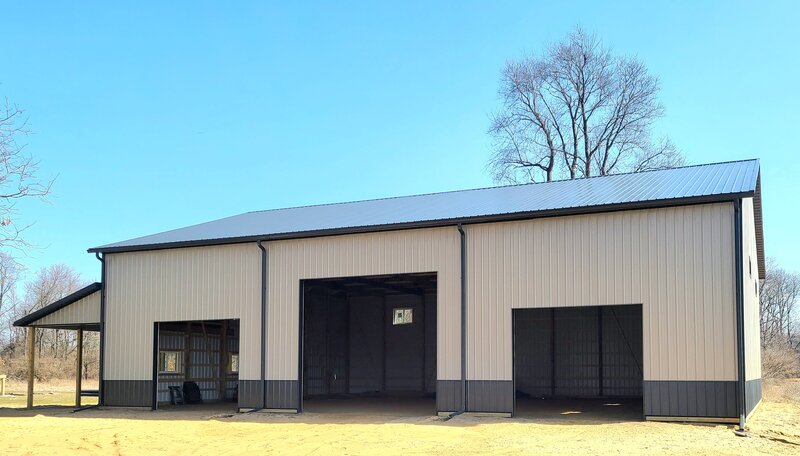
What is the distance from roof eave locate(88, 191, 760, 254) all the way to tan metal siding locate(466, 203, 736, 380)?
0.61 feet

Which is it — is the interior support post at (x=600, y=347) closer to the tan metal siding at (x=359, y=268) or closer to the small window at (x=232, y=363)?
the tan metal siding at (x=359, y=268)

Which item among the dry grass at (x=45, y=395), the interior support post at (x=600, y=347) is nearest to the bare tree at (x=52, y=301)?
the dry grass at (x=45, y=395)

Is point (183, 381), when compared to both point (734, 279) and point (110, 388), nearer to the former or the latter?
point (110, 388)

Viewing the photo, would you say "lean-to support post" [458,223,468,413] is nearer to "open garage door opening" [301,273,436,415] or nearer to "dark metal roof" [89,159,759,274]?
"dark metal roof" [89,159,759,274]

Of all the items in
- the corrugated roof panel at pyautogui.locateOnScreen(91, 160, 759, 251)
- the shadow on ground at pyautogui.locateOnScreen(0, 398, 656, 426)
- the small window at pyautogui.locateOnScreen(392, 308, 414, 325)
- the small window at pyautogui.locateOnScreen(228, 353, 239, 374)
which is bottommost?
the shadow on ground at pyautogui.locateOnScreen(0, 398, 656, 426)

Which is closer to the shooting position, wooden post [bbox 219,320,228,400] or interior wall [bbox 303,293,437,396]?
wooden post [bbox 219,320,228,400]

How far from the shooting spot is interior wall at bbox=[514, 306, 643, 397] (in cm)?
2614

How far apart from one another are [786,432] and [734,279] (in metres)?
2.92

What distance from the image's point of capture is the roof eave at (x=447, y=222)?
1588 centimetres

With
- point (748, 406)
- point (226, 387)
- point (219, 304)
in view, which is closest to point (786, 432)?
point (748, 406)

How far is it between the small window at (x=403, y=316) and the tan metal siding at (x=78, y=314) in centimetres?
1104

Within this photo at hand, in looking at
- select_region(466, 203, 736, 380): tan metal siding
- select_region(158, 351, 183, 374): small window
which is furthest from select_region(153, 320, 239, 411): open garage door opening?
select_region(466, 203, 736, 380): tan metal siding

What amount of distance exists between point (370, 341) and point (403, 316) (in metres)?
1.67

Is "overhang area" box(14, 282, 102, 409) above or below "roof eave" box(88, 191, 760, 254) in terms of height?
below
